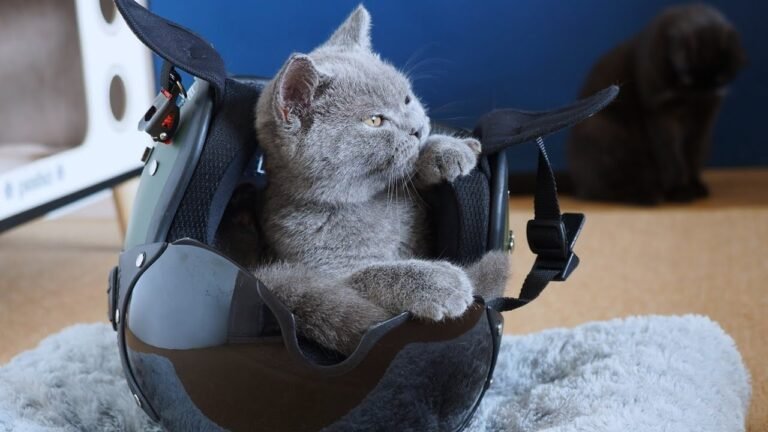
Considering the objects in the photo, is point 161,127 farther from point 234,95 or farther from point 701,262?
point 701,262

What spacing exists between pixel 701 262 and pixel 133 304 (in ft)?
3.55

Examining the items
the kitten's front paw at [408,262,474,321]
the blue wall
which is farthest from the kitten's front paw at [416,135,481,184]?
the blue wall

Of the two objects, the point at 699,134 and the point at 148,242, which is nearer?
the point at 148,242

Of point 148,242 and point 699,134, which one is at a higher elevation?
point 148,242

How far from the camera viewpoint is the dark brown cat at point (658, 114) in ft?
6.02

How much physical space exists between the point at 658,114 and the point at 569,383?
124 centimetres

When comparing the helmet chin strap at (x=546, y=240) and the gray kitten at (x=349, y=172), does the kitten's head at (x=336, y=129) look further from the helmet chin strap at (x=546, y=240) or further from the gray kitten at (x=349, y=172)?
the helmet chin strap at (x=546, y=240)

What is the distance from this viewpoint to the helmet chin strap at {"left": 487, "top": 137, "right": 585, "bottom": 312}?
2.36ft

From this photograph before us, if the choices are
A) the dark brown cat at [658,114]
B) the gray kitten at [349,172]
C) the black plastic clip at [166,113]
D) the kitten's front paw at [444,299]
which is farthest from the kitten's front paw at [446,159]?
the dark brown cat at [658,114]

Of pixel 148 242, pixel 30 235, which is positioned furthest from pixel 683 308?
pixel 30 235

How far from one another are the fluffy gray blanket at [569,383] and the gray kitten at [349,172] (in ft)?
0.54

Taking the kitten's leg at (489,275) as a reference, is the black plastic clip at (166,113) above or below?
above

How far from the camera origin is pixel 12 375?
88 cm

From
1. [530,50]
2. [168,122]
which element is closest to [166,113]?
[168,122]
